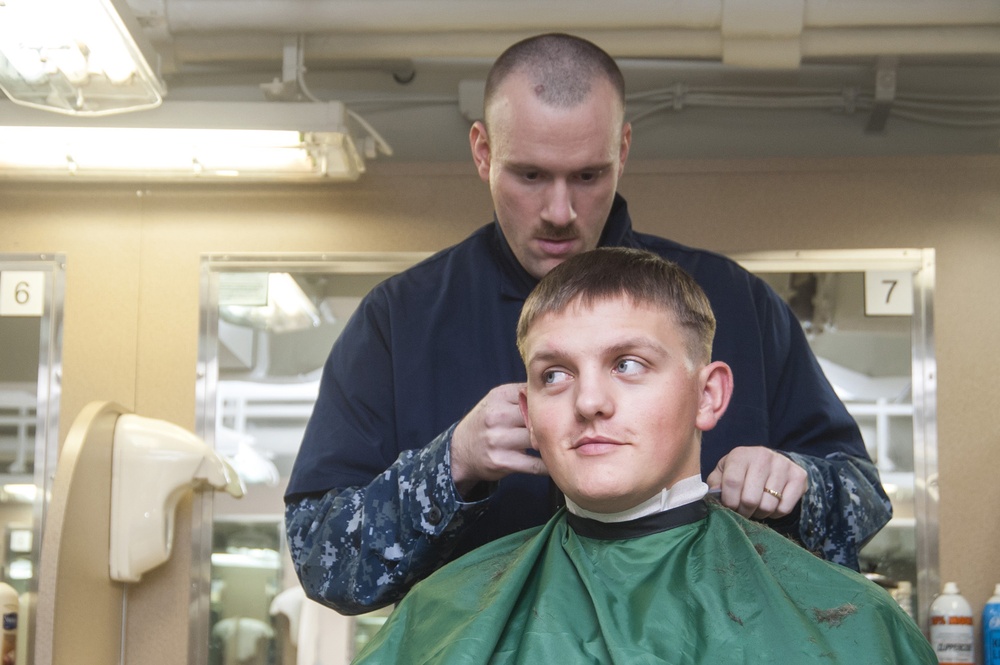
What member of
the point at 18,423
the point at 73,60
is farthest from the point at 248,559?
the point at 73,60

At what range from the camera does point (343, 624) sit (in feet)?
12.1

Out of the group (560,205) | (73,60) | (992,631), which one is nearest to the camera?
(560,205)

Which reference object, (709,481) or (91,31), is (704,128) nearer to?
(91,31)

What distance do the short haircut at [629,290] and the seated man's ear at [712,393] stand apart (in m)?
0.02

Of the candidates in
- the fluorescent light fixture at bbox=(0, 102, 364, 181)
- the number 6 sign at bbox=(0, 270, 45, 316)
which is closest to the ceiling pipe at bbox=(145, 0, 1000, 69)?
the fluorescent light fixture at bbox=(0, 102, 364, 181)

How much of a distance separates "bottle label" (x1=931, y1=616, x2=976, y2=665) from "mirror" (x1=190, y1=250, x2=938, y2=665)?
0.12 meters

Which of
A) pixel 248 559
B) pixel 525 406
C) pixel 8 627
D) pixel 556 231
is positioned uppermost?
pixel 556 231

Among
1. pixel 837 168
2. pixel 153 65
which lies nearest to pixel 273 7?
pixel 153 65

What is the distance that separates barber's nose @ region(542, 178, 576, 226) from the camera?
2.04 m

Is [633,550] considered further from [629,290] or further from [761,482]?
[629,290]

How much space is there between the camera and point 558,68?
209 centimetres

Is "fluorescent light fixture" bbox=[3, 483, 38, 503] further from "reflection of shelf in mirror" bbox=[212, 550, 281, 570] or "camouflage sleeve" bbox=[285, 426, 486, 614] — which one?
"camouflage sleeve" bbox=[285, 426, 486, 614]

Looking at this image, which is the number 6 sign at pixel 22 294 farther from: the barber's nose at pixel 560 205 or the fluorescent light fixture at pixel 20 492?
the barber's nose at pixel 560 205

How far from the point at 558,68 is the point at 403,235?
6.07 ft
